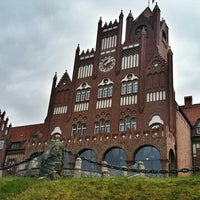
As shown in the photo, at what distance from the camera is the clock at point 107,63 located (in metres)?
40.3

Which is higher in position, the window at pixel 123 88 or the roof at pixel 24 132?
the window at pixel 123 88

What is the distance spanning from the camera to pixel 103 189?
42.4ft

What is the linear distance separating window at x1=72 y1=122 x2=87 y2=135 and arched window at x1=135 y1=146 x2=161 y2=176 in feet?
28.1

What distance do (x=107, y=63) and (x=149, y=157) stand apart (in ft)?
48.5

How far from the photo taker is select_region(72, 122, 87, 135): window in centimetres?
3757

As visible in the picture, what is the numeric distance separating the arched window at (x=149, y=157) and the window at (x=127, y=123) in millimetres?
4156

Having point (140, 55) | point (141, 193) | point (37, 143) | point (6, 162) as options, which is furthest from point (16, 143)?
point (141, 193)

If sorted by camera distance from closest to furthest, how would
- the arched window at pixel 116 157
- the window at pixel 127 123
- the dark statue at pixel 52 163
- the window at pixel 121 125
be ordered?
the dark statue at pixel 52 163
the arched window at pixel 116 157
the window at pixel 127 123
the window at pixel 121 125

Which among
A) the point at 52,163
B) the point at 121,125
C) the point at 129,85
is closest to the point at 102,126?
the point at 121,125

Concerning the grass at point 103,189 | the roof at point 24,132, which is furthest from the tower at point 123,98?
the grass at point 103,189

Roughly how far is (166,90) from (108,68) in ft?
29.0

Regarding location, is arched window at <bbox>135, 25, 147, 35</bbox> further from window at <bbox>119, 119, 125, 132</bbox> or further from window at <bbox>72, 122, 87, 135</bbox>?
window at <bbox>72, 122, 87, 135</bbox>

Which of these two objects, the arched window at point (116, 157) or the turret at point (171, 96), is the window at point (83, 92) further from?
the turret at point (171, 96)

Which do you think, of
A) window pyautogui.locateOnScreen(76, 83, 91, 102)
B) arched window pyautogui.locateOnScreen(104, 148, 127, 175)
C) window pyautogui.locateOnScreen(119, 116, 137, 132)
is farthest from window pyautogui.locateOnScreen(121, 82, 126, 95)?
arched window pyautogui.locateOnScreen(104, 148, 127, 175)
